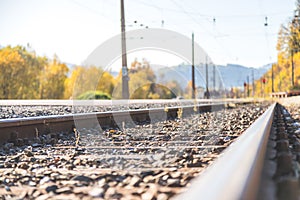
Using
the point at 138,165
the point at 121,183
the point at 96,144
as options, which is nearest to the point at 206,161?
the point at 138,165

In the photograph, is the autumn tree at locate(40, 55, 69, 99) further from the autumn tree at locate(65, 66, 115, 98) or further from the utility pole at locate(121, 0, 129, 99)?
the utility pole at locate(121, 0, 129, 99)

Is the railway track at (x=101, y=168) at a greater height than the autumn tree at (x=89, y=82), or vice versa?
the autumn tree at (x=89, y=82)

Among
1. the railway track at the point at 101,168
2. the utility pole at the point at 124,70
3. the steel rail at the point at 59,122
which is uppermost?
the utility pole at the point at 124,70

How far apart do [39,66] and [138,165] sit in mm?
53870

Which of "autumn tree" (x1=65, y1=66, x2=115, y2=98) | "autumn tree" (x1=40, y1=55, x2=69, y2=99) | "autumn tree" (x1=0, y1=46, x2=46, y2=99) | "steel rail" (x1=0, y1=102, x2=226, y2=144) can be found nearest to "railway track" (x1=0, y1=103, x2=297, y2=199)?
"steel rail" (x1=0, y1=102, x2=226, y2=144)

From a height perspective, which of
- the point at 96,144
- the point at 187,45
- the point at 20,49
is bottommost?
the point at 96,144

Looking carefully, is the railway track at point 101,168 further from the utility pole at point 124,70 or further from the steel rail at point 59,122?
the utility pole at point 124,70

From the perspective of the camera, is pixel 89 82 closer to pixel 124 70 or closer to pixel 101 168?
pixel 124 70

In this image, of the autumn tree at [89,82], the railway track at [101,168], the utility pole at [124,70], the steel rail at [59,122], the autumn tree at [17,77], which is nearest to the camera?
the railway track at [101,168]

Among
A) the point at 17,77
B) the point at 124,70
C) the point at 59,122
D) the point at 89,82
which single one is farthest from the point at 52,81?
the point at 59,122

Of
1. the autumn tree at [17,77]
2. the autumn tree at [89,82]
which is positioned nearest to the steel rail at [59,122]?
the autumn tree at [89,82]

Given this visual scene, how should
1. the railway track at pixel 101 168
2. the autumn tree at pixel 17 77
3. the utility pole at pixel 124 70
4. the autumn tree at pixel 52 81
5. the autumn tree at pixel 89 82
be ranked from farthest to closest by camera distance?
the autumn tree at pixel 52 81 < the autumn tree at pixel 17 77 < the autumn tree at pixel 89 82 < the utility pole at pixel 124 70 < the railway track at pixel 101 168

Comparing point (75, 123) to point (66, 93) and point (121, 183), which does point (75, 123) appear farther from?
point (66, 93)

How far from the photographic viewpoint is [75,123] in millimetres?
6449
